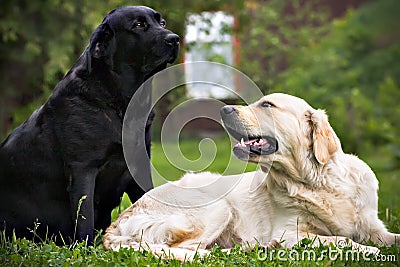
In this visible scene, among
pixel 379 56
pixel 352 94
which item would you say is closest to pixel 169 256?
pixel 352 94

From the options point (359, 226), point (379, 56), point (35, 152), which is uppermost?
point (379, 56)

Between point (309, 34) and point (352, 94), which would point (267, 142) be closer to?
point (352, 94)

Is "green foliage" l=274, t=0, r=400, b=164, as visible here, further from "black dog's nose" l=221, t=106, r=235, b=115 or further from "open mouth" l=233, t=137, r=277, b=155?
"black dog's nose" l=221, t=106, r=235, b=115

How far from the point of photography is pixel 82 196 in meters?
3.87

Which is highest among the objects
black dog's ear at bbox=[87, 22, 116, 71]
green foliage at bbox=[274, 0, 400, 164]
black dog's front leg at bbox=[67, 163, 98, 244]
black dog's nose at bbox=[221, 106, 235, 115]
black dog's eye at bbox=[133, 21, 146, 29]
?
green foliage at bbox=[274, 0, 400, 164]

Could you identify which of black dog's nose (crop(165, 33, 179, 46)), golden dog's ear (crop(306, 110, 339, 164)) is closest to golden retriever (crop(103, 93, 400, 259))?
golden dog's ear (crop(306, 110, 339, 164))

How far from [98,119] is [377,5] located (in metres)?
11.0

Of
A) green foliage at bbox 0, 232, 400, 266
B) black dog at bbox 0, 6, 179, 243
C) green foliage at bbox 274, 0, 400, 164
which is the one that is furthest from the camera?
green foliage at bbox 274, 0, 400, 164

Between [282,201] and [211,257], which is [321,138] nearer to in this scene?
[282,201]

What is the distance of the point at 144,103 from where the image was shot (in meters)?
4.14

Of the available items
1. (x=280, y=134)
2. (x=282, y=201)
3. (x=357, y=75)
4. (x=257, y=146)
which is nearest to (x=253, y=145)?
(x=257, y=146)

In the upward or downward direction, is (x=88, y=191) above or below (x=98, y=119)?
below

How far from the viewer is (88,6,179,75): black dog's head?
4060mm

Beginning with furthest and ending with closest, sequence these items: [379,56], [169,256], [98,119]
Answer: [379,56]
[98,119]
[169,256]
